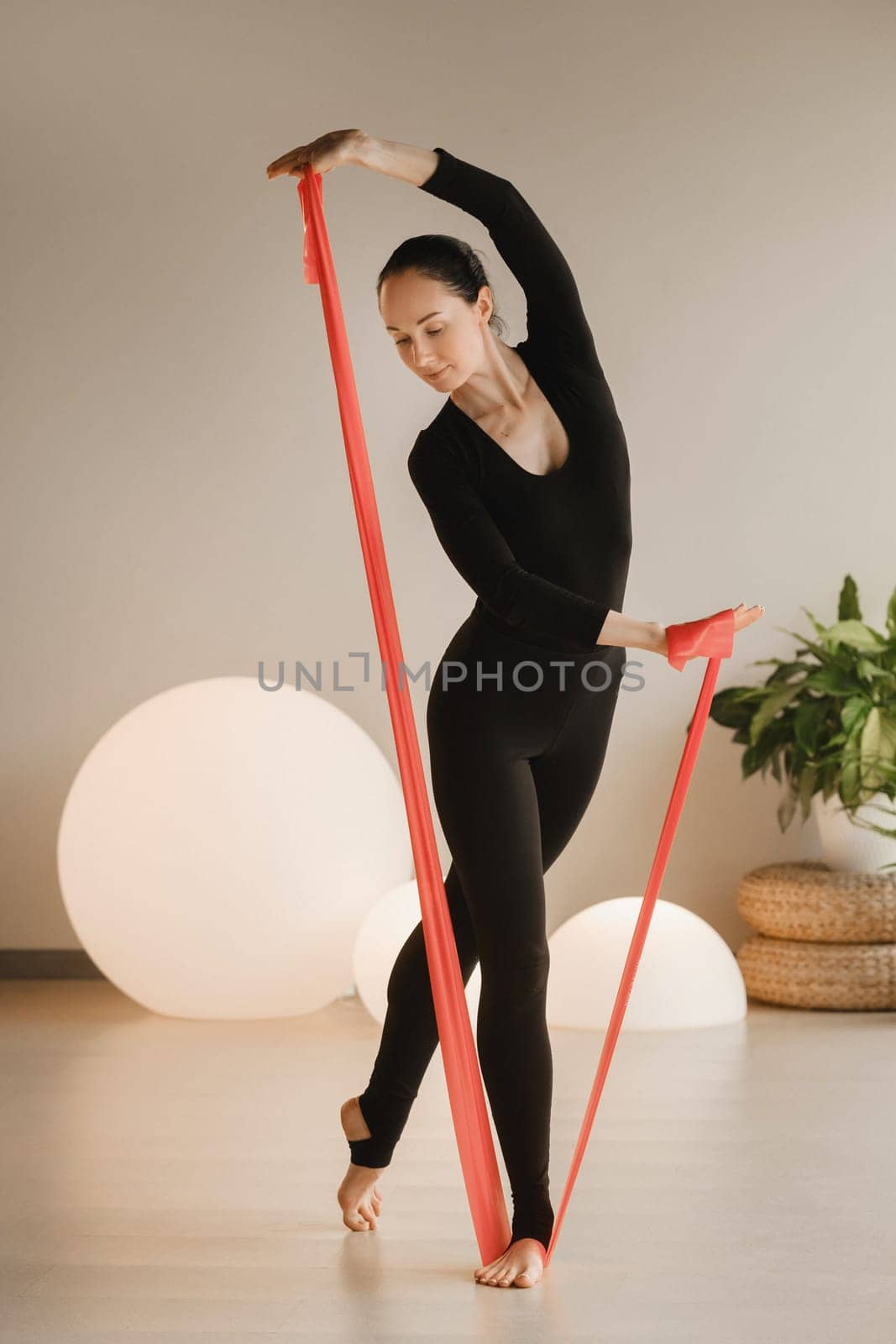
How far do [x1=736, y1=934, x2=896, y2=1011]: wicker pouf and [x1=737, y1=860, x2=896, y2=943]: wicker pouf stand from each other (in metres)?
0.03

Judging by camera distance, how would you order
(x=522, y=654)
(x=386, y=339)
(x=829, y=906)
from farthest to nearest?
(x=386, y=339) → (x=829, y=906) → (x=522, y=654)

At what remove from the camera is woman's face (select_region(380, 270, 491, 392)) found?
187 centimetres

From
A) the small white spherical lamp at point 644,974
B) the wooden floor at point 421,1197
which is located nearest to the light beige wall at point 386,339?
the small white spherical lamp at point 644,974

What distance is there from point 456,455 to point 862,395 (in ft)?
8.42

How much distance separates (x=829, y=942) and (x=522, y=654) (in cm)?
217

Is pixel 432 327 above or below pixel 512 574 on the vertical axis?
above

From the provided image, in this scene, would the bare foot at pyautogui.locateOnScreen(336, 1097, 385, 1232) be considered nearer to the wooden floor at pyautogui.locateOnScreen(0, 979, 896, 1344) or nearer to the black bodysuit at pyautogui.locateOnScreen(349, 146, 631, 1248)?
the wooden floor at pyautogui.locateOnScreen(0, 979, 896, 1344)

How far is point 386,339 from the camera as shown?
166 inches

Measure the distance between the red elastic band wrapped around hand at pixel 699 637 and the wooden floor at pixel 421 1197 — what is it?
2.58 feet

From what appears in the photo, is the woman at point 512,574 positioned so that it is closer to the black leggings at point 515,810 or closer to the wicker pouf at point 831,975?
the black leggings at point 515,810

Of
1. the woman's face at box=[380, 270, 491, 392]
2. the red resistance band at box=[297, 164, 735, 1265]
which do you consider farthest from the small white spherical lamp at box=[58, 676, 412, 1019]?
the woman's face at box=[380, 270, 491, 392]

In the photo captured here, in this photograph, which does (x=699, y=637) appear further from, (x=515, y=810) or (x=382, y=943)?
(x=382, y=943)

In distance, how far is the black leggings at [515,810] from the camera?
74.8 inches

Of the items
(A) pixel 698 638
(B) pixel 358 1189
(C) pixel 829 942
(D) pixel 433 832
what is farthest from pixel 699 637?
(C) pixel 829 942
